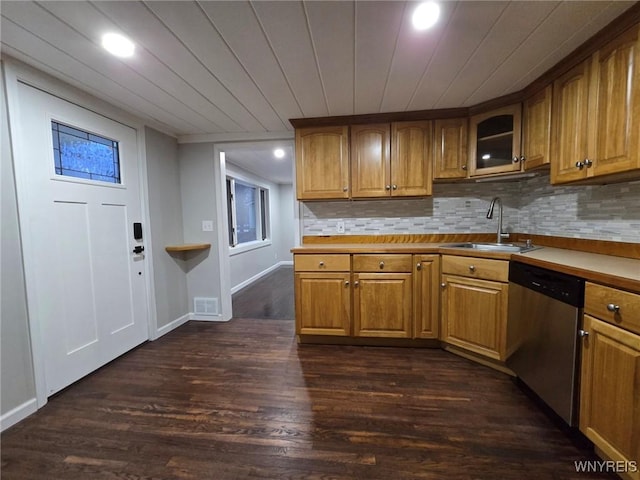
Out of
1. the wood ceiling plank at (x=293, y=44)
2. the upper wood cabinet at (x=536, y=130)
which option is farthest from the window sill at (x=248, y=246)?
the upper wood cabinet at (x=536, y=130)

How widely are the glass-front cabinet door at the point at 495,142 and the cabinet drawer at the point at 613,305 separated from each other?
4.09 ft

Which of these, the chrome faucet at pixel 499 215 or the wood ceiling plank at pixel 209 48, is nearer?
the wood ceiling plank at pixel 209 48

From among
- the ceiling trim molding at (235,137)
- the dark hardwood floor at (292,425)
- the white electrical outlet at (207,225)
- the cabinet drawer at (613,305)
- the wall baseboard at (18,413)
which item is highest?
the ceiling trim molding at (235,137)

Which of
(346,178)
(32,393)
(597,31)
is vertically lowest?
(32,393)

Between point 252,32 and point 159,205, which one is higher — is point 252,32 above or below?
above

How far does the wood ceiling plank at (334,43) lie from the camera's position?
1.23 meters

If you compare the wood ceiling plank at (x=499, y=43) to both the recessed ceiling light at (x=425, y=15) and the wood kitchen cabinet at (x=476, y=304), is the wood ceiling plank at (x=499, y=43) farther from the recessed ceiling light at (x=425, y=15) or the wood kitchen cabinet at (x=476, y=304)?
the wood kitchen cabinet at (x=476, y=304)

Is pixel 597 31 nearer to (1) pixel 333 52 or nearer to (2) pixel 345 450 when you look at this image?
(1) pixel 333 52

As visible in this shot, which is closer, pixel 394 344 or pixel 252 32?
pixel 252 32

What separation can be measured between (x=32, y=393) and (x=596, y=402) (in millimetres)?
3059

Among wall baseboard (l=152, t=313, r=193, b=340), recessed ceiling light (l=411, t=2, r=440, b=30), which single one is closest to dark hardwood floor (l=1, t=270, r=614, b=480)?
wall baseboard (l=152, t=313, r=193, b=340)

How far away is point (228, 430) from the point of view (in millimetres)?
1490

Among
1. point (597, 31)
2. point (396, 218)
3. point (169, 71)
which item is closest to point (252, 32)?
point (169, 71)

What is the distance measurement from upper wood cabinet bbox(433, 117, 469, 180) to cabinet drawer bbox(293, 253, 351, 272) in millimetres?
1166
